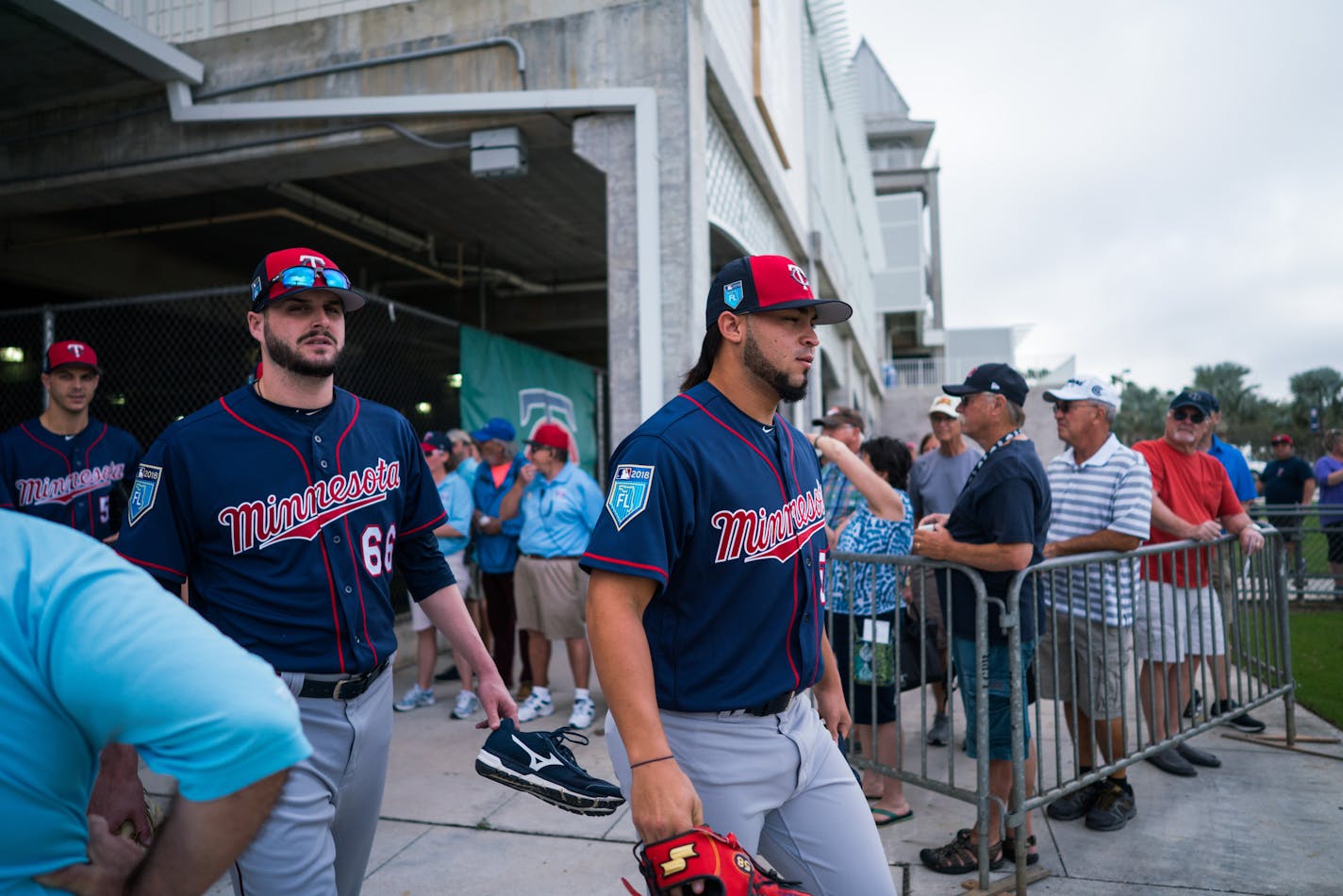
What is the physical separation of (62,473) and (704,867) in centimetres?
494

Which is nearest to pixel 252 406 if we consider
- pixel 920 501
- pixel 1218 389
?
pixel 920 501

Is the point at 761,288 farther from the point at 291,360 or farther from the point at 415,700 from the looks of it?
the point at 415,700

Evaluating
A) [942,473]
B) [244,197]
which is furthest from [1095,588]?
[244,197]

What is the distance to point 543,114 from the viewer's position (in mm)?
7109

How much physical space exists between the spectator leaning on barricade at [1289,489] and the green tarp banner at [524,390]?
8535mm

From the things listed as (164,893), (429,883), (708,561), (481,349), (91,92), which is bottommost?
(429,883)

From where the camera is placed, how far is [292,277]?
7.95 feet

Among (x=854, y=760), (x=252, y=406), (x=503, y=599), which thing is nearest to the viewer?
(x=252, y=406)

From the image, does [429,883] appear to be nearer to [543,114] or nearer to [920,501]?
[920,501]

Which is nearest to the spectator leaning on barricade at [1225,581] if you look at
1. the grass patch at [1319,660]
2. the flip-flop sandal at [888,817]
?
the grass patch at [1319,660]

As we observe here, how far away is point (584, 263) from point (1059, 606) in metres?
11.9

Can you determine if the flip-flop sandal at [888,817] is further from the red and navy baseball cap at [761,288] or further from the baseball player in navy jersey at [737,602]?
the red and navy baseball cap at [761,288]

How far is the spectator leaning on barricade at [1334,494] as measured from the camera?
10797mm

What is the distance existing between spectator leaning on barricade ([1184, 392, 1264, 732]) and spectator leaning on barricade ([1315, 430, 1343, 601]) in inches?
148
